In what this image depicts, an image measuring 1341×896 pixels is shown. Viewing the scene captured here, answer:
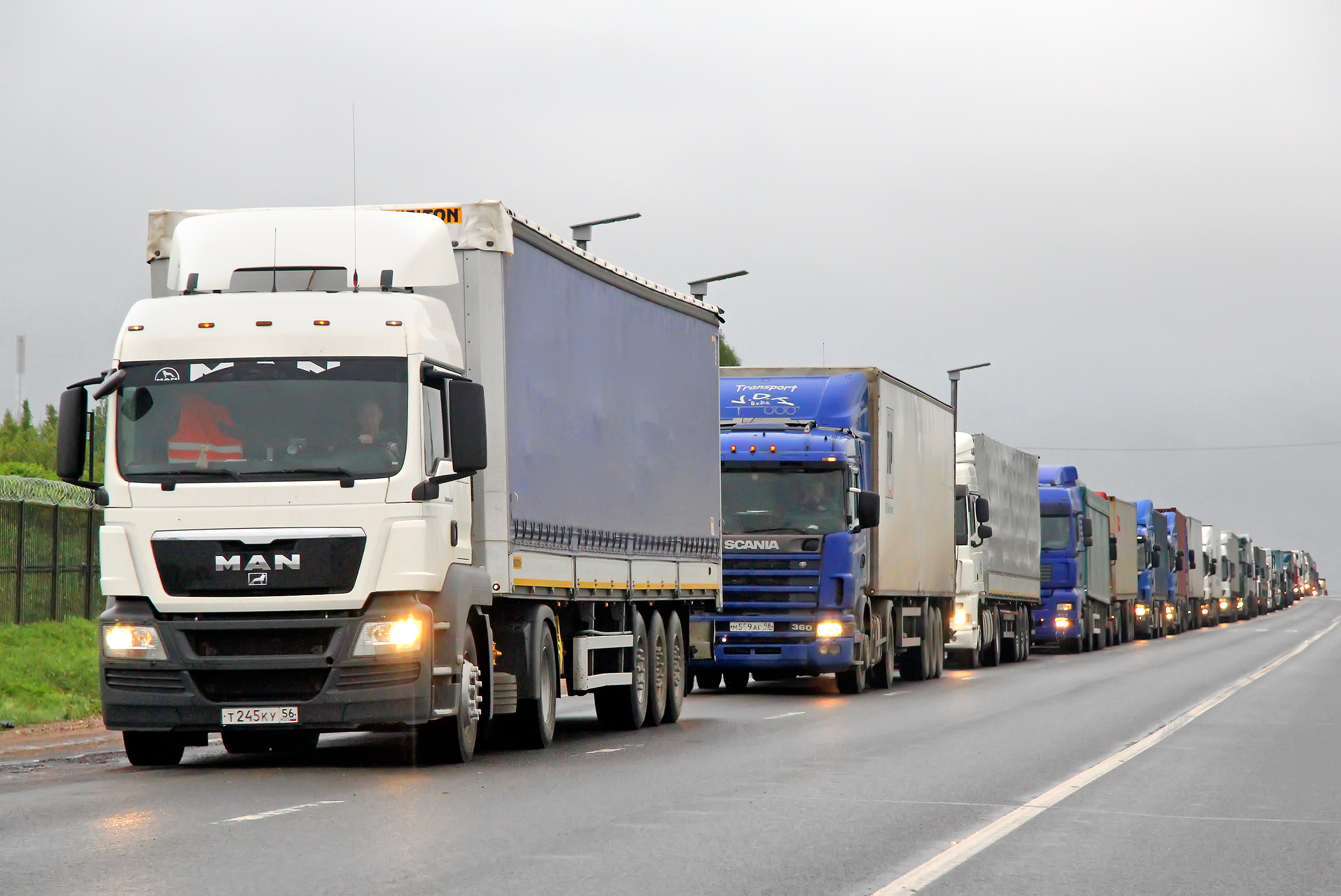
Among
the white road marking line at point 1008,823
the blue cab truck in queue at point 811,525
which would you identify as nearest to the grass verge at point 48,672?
the blue cab truck in queue at point 811,525

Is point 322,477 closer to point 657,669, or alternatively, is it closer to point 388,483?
point 388,483

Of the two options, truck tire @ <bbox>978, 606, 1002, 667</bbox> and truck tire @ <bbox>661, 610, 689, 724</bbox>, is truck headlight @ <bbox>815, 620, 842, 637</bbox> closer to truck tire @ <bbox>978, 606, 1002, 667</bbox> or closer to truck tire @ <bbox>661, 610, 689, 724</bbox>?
truck tire @ <bbox>661, 610, 689, 724</bbox>

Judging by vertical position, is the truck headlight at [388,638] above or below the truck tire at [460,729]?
above

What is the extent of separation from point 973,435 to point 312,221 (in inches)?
945

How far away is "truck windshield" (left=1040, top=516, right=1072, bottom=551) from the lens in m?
45.6

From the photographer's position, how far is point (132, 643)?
43.4ft

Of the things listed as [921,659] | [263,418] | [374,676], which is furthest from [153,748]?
[921,659]

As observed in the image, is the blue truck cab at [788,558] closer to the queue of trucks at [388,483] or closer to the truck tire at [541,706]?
the queue of trucks at [388,483]

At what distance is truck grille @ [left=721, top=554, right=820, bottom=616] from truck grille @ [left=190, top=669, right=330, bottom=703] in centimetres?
1215

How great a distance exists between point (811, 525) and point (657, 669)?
637 centimetres

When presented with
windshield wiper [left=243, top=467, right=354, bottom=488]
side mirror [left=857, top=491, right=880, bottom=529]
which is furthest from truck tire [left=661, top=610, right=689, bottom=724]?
windshield wiper [left=243, top=467, right=354, bottom=488]

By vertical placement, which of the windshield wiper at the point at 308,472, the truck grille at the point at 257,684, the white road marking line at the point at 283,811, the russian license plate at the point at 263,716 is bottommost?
the white road marking line at the point at 283,811

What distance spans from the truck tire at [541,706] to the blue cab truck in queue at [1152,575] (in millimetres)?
44044

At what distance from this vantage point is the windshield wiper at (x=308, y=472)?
43.2ft
